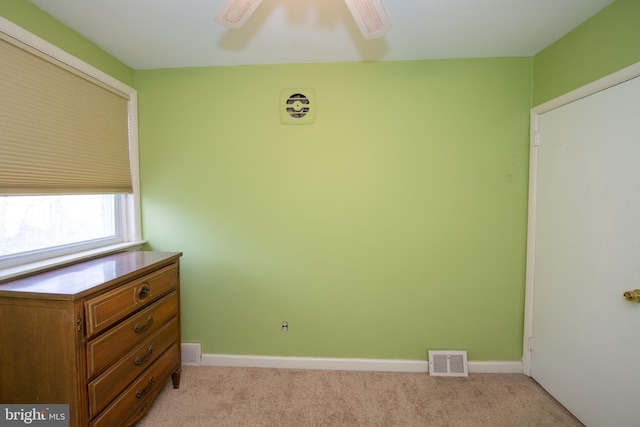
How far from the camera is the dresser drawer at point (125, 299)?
1088 mm

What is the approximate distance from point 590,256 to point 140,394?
2.70 meters

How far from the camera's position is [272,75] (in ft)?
6.18

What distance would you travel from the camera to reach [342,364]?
1920mm

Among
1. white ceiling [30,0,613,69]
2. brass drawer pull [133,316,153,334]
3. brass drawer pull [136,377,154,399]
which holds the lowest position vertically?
brass drawer pull [136,377,154,399]

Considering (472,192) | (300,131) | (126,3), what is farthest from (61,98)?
(472,192)

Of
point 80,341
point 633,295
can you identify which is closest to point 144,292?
point 80,341

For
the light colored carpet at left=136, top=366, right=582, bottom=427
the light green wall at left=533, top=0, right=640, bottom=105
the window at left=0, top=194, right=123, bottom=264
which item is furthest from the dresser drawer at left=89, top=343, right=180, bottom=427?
the light green wall at left=533, top=0, right=640, bottom=105

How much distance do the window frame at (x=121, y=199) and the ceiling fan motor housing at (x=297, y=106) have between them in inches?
46.9

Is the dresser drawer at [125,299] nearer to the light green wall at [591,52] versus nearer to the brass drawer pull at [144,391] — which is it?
the brass drawer pull at [144,391]

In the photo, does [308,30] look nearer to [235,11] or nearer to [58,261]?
[235,11]

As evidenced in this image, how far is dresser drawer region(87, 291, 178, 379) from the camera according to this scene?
1.10m

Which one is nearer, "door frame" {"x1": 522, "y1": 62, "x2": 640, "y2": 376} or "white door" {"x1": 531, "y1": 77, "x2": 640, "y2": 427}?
"white door" {"x1": 531, "y1": 77, "x2": 640, "y2": 427}

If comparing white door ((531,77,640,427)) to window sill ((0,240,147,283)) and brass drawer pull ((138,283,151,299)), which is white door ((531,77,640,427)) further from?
window sill ((0,240,147,283))

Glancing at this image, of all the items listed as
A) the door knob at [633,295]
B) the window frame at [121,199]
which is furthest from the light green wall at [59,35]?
the door knob at [633,295]
